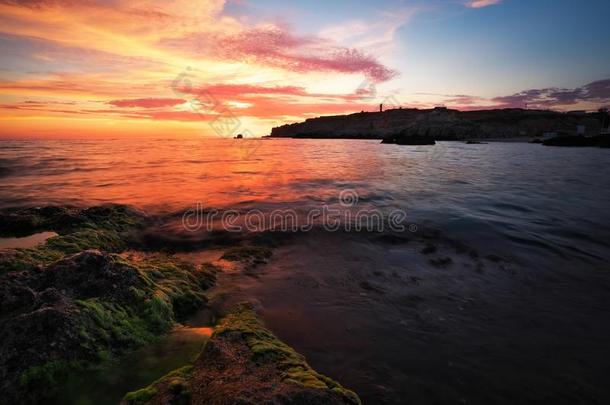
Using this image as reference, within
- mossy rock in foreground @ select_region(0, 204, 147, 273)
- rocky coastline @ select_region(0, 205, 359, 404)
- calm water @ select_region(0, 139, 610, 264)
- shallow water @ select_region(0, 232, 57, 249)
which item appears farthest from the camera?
calm water @ select_region(0, 139, 610, 264)

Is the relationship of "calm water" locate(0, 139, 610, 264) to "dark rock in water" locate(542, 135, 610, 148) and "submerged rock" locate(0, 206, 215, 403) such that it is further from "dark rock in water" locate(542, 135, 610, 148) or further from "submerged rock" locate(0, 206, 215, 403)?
"dark rock in water" locate(542, 135, 610, 148)

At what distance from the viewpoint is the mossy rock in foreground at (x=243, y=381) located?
2574 millimetres

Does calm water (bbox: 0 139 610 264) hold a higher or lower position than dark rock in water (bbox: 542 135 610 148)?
lower

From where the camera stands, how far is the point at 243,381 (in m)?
2.74

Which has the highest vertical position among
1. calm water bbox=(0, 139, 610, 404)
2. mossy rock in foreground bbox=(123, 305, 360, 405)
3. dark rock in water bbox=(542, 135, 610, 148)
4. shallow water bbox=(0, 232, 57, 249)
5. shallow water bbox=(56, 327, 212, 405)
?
dark rock in water bbox=(542, 135, 610, 148)

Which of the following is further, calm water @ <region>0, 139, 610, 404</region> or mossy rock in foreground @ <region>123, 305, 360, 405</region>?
calm water @ <region>0, 139, 610, 404</region>

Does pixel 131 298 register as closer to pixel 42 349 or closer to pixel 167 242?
pixel 42 349

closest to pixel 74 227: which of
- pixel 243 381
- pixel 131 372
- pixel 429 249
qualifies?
pixel 131 372

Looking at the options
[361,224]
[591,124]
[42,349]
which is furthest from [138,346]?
[591,124]

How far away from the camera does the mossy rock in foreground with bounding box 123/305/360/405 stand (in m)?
2.57

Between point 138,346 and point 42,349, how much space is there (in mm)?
915

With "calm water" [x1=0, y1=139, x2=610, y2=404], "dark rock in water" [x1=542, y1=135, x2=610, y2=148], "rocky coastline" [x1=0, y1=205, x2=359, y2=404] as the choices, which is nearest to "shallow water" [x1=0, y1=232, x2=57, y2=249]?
"rocky coastline" [x1=0, y1=205, x2=359, y2=404]

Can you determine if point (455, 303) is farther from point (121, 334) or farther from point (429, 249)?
point (121, 334)

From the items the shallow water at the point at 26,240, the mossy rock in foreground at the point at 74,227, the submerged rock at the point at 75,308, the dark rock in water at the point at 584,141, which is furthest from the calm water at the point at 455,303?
the dark rock in water at the point at 584,141
